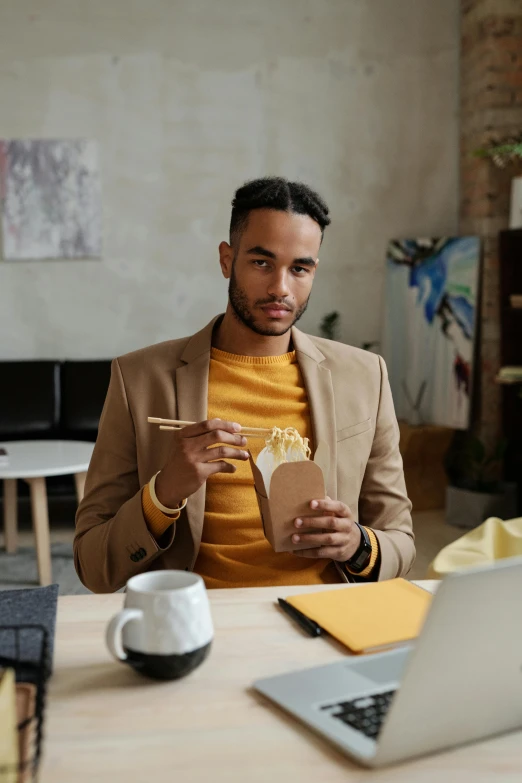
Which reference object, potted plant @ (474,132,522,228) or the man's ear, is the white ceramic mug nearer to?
the man's ear

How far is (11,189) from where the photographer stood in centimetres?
503

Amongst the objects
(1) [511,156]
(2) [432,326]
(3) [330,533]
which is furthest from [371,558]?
(2) [432,326]

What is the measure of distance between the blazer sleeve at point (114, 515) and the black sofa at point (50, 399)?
10.6 ft

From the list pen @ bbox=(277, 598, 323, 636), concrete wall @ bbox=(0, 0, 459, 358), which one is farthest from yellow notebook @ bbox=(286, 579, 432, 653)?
concrete wall @ bbox=(0, 0, 459, 358)

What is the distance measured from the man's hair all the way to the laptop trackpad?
0.94 metres

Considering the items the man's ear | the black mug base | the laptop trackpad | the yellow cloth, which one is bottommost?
the yellow cloth

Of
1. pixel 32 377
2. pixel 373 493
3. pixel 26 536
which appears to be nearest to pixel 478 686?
pixel 373 493

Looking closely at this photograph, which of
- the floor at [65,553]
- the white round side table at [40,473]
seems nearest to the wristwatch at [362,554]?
the white round side table at [40,473]

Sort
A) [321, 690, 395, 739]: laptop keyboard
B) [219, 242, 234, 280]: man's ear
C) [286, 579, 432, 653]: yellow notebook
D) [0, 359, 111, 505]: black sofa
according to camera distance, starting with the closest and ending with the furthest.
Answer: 1. [321, 690, 395, 739]: laptop keyboard
2. [286, 579, 432, 653]: yellow notebook
3. [219, 242, 234, 280]: man's ear
4. [0, 359, 111, 505]: black sofa

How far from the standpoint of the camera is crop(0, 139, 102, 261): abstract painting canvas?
5.02 metres

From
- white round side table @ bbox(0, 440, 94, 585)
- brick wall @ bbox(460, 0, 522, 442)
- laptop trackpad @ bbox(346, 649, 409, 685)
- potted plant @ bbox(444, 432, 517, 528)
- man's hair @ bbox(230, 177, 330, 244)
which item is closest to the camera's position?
laptop trackpad @ bbox(346, 649, 409, 685)

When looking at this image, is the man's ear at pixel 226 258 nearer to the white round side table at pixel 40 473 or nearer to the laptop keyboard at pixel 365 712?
the laptop keyboard at pixel 365 712

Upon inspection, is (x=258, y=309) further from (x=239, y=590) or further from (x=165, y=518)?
(x=239, y=590)

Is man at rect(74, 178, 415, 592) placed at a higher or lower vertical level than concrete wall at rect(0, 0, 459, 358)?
lower
